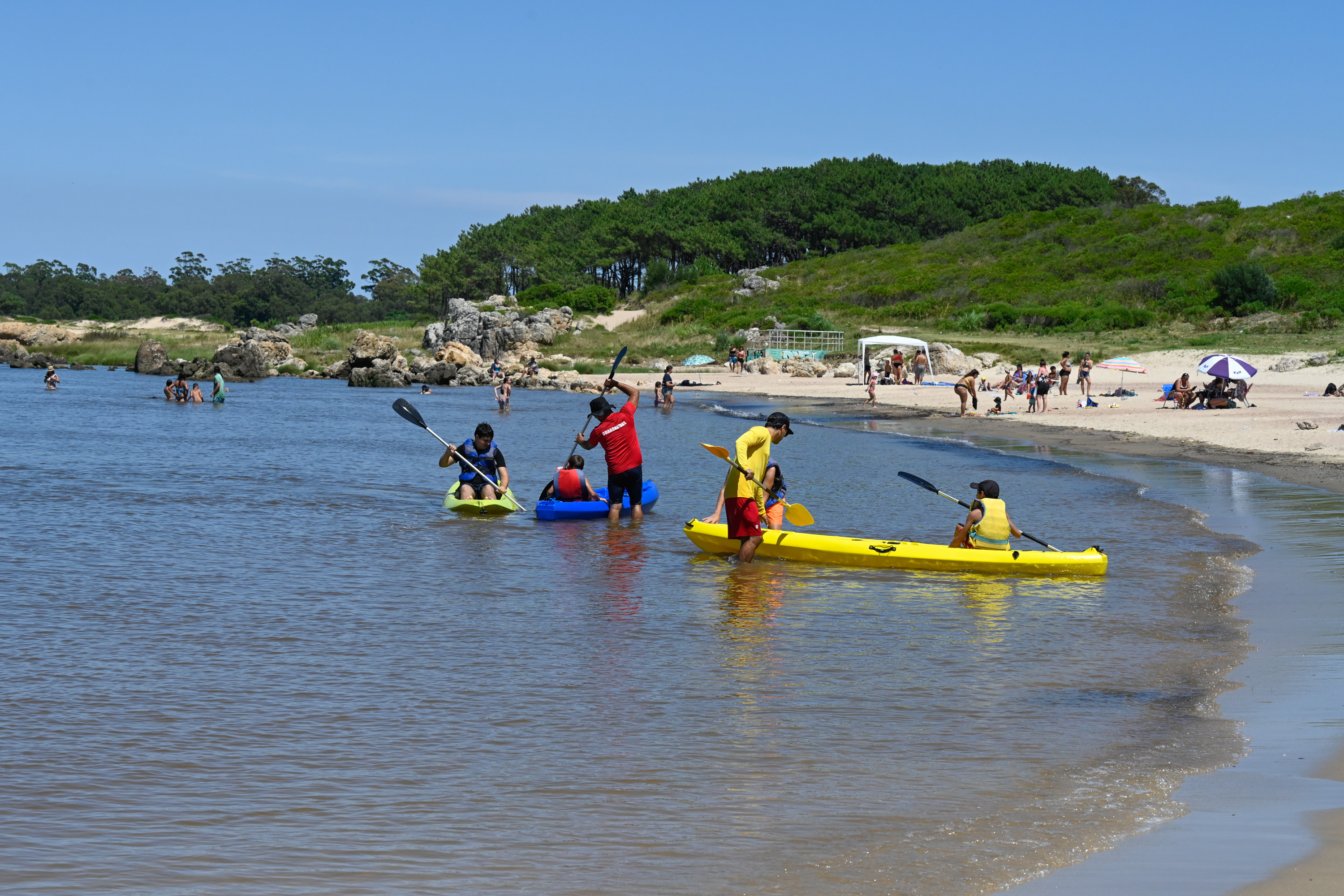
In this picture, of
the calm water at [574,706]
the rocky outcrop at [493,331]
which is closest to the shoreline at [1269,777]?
the calm water at [574,706]

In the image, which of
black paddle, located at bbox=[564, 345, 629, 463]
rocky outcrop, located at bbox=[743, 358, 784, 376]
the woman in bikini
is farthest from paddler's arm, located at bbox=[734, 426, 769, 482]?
rocky outcrop, located at bbox=[743, 358, 784, 376]

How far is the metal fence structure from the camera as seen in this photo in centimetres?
6069

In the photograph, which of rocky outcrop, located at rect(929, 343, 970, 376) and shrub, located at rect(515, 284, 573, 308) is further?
shrub, located at rect(515, 284, 573, 308)

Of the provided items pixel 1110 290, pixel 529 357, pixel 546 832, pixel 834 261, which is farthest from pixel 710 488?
pixel 834 261

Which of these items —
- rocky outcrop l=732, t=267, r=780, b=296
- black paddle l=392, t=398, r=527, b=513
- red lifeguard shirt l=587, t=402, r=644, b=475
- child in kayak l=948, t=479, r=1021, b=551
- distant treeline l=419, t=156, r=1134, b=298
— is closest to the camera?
child in kayak l=948, t=479, r=1021, b=551

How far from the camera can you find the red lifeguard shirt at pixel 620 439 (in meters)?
13.4

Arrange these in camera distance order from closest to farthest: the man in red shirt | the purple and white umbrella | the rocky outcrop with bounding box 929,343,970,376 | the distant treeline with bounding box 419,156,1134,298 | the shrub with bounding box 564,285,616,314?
the man in red shirt, the purple and white umbrella, the rocky outcrop with bounding box 929,343,970,376, the shrub with bounding box 564,285,616,314, the distant treeline with bounding box 419,156,1134,298

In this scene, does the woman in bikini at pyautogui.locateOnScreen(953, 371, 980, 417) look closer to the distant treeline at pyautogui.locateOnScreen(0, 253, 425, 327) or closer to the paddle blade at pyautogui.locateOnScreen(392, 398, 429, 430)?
the paddle blade at pyautogui.locateOnScreen(392, 398, 429, 430)

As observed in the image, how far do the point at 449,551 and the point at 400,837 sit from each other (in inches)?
327

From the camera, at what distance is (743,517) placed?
11.7m

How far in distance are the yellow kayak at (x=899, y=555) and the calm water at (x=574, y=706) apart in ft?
0.62

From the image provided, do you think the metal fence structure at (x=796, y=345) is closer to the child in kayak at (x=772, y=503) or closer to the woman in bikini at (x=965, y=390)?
the woman in bikini at (x=965, y=390)

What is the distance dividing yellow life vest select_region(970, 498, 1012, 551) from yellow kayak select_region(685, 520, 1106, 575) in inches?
5.5

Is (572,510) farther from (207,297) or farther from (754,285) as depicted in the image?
(207,297)
